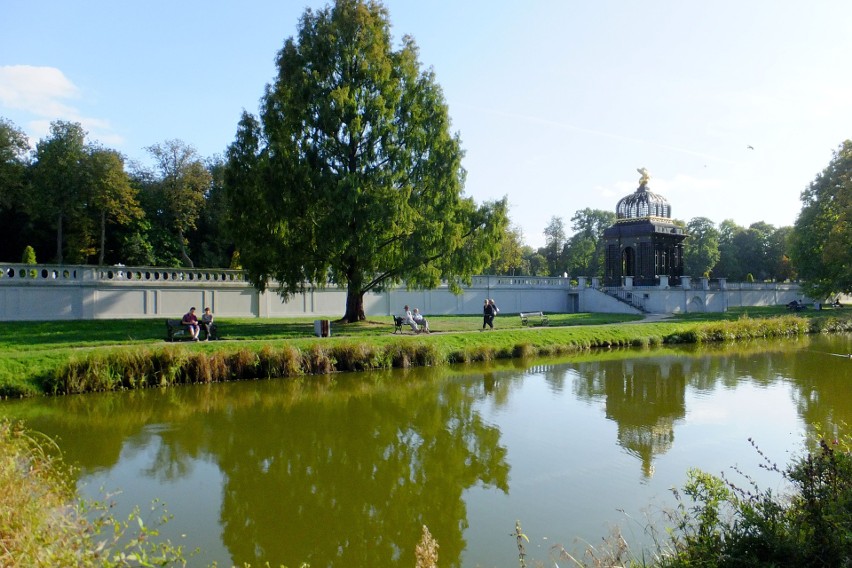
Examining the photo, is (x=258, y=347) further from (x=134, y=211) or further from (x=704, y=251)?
(x=704, y=251)

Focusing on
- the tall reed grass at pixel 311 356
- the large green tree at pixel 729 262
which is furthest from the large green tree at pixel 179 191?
the large green tree at pixel 729 262

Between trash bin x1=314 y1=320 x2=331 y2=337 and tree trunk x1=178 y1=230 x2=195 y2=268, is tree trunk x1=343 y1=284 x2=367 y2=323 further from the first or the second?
tree trunk x1=178 y1=230 x2=195 y2=268

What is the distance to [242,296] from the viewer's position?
31469 mm

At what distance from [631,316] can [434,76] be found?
1878 centimetres

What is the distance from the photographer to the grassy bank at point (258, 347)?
1563 centimetres

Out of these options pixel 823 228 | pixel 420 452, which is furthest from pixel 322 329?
pixel 823 228

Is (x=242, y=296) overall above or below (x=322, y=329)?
above

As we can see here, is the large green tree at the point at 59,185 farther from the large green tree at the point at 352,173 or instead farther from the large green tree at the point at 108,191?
the large green tree at the point at 352,173

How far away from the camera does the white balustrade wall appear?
2578 centimetres

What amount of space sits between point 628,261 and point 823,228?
12.2 m

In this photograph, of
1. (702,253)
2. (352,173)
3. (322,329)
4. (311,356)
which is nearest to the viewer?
(311,356)

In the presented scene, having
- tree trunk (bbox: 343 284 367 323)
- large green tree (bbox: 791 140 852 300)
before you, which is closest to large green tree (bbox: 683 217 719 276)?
large green tree (bbox: 791 140 852 300)

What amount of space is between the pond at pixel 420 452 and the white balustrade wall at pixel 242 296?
518 inches

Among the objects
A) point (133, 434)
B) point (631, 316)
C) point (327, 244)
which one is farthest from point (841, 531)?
point (631, 316)
